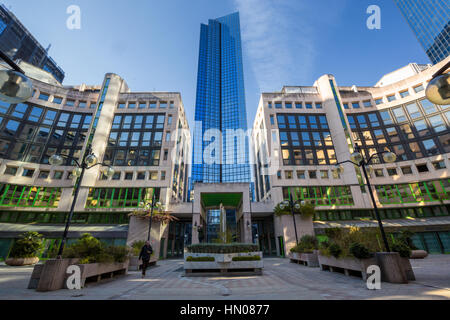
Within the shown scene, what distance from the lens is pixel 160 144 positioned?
34.4m

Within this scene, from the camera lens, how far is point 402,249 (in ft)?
27.5

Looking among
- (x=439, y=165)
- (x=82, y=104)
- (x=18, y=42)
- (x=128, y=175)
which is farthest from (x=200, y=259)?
(x=18, y=42)

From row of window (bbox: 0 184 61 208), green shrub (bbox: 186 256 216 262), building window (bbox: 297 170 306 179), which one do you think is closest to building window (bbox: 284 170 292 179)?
building window (bbox: 297 170 306 179)

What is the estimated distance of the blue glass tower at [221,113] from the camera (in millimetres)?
73812

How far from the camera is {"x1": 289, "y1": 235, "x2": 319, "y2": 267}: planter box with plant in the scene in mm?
15266

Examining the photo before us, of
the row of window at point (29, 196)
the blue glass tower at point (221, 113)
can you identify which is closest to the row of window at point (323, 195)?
the row of window at point (29, 196)

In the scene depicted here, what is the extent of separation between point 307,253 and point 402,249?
8828 millimetres

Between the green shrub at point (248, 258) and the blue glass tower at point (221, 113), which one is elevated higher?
the blue glass tower at point (221, 113)

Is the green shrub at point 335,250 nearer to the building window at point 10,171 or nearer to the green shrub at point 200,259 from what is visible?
the green shrub at point 200,259

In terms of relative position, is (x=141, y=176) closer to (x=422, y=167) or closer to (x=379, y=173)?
(x=379, y=173)

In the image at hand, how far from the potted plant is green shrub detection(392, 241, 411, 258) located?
2802 cm

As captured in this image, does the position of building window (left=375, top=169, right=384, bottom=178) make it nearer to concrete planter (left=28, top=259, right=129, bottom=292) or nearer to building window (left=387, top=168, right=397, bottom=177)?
building window (left=387, top=168, right=397, bottom=177)

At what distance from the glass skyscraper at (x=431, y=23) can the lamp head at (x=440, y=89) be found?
103931mm
